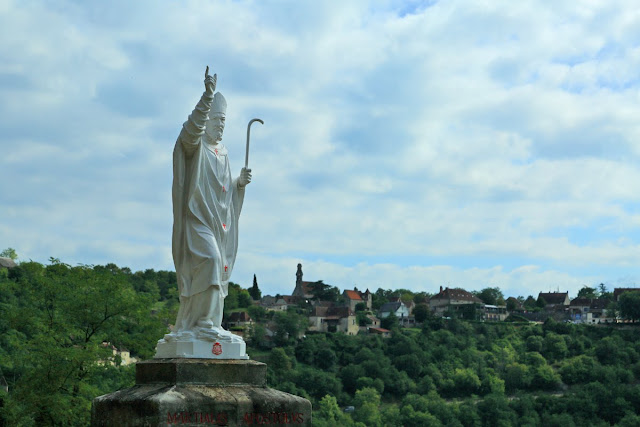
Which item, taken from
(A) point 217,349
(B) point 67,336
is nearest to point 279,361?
(B) point 67,336

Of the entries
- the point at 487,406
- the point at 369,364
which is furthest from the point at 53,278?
the point at 369,364

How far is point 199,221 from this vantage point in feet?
30.6

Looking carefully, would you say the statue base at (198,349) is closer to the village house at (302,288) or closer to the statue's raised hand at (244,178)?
the statue's raised hand at (244,178)

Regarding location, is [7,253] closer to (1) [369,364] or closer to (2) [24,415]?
(1) [369,364]

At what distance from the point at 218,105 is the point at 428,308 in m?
126

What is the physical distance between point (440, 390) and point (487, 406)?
13.0 meters

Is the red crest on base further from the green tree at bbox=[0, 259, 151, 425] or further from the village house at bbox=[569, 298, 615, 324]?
the village house at bbox=[569, 298, 615, 324]

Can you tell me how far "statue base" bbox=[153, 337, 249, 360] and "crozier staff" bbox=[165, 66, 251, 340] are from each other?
9 centimetres

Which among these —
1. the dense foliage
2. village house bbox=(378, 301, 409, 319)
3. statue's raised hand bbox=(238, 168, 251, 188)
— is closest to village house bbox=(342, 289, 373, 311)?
village house bbox=(378, 301, 409, 319)

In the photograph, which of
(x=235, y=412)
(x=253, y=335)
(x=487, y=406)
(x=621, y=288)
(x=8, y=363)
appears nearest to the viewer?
(x=235, y=412)

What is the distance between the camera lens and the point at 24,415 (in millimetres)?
20453

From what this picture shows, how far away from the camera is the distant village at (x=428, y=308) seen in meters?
123

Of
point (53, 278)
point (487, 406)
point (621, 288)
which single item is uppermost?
point (621, 288)

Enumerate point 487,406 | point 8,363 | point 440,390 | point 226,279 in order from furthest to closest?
point 440,390
point 487,406
point 8,363
point 226,279
